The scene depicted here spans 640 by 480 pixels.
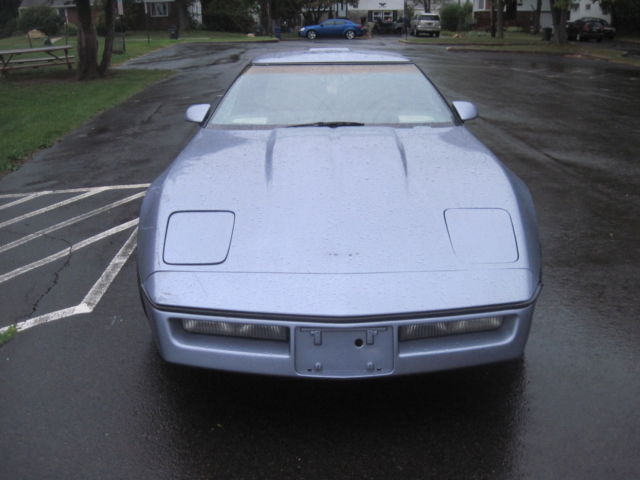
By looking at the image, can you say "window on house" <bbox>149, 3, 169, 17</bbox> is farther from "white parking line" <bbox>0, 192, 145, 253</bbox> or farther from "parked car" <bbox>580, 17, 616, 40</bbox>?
"white parking line" <bbox>0, 192, 145, 253</bbox>

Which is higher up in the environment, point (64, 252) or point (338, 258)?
point (338, 258)

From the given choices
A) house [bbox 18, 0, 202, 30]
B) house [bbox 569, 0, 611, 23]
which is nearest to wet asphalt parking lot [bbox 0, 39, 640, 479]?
house [bbox 569, 0, 611, 23]

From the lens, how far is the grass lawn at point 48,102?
9.77 metres

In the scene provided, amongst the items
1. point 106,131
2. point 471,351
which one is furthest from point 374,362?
point 106,131

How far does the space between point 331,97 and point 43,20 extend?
63526 millimetres

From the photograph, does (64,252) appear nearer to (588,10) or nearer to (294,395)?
(294,395)

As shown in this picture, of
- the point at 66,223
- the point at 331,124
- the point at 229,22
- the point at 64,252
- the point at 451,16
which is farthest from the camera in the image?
the point at 451,16

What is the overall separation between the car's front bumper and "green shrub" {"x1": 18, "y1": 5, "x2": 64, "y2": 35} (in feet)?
210

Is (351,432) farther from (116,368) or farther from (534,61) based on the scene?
(534,61)

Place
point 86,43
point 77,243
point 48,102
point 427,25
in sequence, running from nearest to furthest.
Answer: point 77,243 → point 48,102 → point 86,43 → point 427,25

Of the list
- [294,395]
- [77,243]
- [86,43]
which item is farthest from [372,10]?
[294,395]

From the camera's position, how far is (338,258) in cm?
281

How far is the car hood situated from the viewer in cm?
285

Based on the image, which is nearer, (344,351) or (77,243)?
(344,351)
